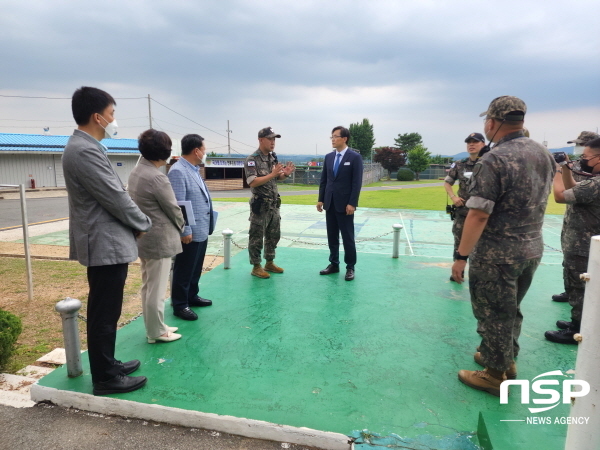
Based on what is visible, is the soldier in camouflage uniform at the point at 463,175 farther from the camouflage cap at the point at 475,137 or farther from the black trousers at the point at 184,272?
the black trousers at the point at 184,272

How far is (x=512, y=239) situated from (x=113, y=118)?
2.72 m

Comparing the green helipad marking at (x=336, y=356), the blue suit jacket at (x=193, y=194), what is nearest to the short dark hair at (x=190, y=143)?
the blue suit jacket at (x=193, y=194)

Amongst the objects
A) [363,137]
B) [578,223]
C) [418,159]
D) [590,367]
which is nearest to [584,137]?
[578,223]

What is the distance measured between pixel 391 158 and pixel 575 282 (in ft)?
186

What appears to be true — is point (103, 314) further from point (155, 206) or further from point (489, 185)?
point (489, 185)

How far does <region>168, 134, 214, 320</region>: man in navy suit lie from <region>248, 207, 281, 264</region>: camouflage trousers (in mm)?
1246

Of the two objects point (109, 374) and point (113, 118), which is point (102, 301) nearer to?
point (109, 374)

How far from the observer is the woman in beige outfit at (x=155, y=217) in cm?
306

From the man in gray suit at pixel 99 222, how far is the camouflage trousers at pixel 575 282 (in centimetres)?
366

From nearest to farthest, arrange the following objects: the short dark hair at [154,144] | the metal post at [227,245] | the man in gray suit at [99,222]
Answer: the man in gray suit at [99,222] < the short dark hair at [154,144] < the metal post at [227,245]

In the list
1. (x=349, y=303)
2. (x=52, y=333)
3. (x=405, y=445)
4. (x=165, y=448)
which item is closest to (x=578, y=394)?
(x=405, y=445)

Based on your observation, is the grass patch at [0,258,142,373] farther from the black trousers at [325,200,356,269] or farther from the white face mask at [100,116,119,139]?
the black trousers at [325,200,356,269]

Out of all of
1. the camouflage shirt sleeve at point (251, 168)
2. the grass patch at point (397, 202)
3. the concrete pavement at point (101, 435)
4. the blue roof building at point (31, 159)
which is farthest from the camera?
the blue roof building at point (31, 159)

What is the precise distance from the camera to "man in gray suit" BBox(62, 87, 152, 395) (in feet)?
7.76
